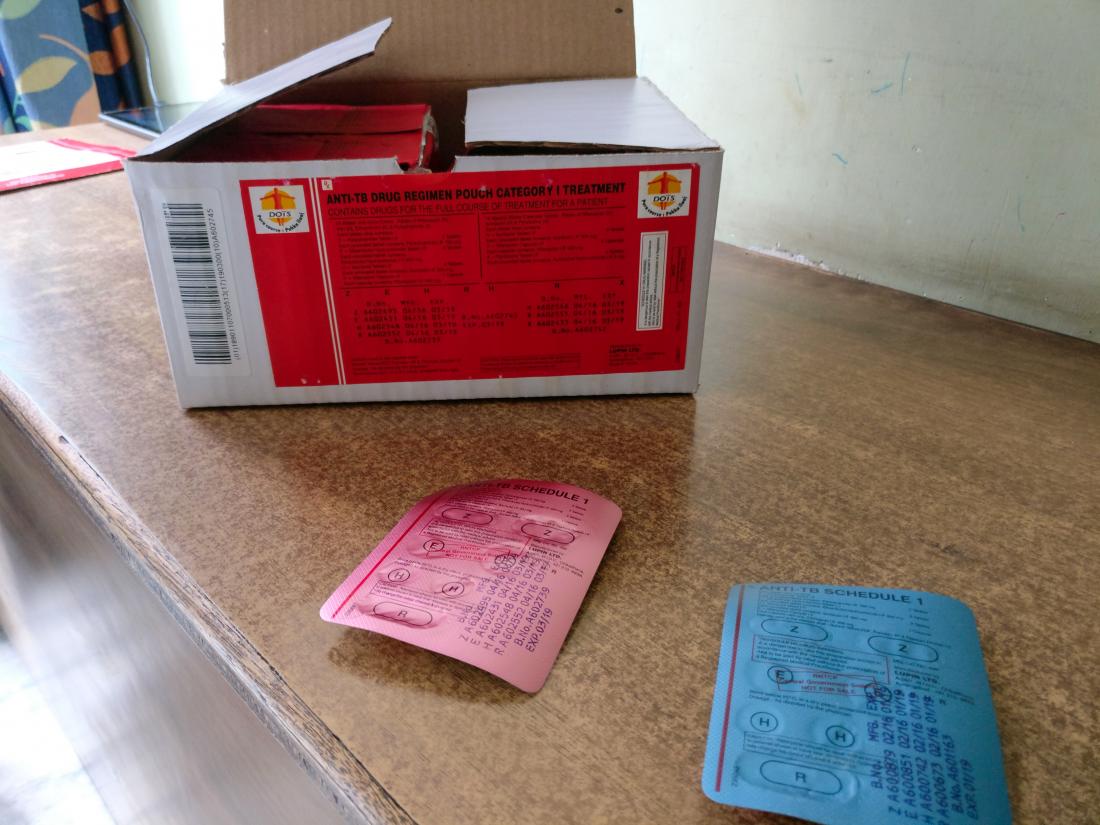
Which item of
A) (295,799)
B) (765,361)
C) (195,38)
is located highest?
(195,38)

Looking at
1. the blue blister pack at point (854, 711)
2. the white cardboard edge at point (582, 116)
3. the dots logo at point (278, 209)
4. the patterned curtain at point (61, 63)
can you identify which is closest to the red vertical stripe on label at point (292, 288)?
the dots logo at point (278, 209)

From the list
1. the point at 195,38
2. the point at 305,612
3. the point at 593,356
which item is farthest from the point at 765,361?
the point at 195,38

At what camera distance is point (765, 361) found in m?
0.71

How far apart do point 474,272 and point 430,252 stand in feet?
0.11

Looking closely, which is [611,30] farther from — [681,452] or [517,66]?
[681,452]

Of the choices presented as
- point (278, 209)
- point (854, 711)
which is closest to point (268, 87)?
point (278, 209)

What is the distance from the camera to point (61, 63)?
2189 mm

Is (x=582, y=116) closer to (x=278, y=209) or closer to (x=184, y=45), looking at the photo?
(x=278, y=209)

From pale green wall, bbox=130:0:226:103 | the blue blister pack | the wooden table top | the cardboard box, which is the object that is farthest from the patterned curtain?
the blue blister pack

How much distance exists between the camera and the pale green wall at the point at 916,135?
0.69 m

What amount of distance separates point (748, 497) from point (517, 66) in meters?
0.46

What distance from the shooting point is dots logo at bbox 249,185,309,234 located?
549 millimetres

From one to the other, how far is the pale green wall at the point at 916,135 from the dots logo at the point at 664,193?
35 centimetres

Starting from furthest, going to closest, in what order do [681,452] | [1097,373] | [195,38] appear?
1. [195,38]
2. [1097,373]
3. [681,452]
